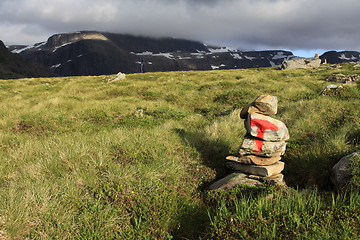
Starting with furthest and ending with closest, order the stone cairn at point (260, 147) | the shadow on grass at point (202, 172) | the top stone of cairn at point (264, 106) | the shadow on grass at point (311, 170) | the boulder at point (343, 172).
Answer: the top stone of cairn at point (264, 106) < the stone cairn at point (260, 147) < the shadow on grass at point (311, 170) < the boulder at point (343, 172) < the shadow on grass at point (202, 172)

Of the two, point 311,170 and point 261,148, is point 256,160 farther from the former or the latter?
point 311,170

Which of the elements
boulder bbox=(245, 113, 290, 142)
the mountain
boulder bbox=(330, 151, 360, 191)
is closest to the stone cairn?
boulder bbox=(245, 113, 290, 142)

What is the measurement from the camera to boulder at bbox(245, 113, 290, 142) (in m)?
6.83

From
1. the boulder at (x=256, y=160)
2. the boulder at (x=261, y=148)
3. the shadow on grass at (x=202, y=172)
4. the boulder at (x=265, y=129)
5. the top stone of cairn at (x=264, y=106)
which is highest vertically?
the top stone of cairn at (x=264, y=106)

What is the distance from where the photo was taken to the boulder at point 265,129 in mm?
6832

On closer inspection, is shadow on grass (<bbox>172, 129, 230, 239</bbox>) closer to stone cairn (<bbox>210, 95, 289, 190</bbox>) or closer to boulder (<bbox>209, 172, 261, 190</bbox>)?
boulder (<bbox>209, 172, 261, 190</bbox>)

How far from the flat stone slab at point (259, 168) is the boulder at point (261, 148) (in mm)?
357

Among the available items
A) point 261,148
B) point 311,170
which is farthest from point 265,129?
point 311,170

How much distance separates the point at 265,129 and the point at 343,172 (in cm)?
219

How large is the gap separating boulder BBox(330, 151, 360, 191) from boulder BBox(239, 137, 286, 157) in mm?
1480

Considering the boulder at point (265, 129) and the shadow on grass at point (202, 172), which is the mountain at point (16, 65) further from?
the boulder at point (265, 129)

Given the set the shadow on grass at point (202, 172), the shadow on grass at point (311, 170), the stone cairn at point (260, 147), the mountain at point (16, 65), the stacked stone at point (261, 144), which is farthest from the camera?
the mountain at point (16, 65)

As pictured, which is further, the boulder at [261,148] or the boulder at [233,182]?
the boulder at [261,148]

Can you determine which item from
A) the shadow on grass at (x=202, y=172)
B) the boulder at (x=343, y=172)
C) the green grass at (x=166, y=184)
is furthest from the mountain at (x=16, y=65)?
the boulder at (x=343, y=172)
